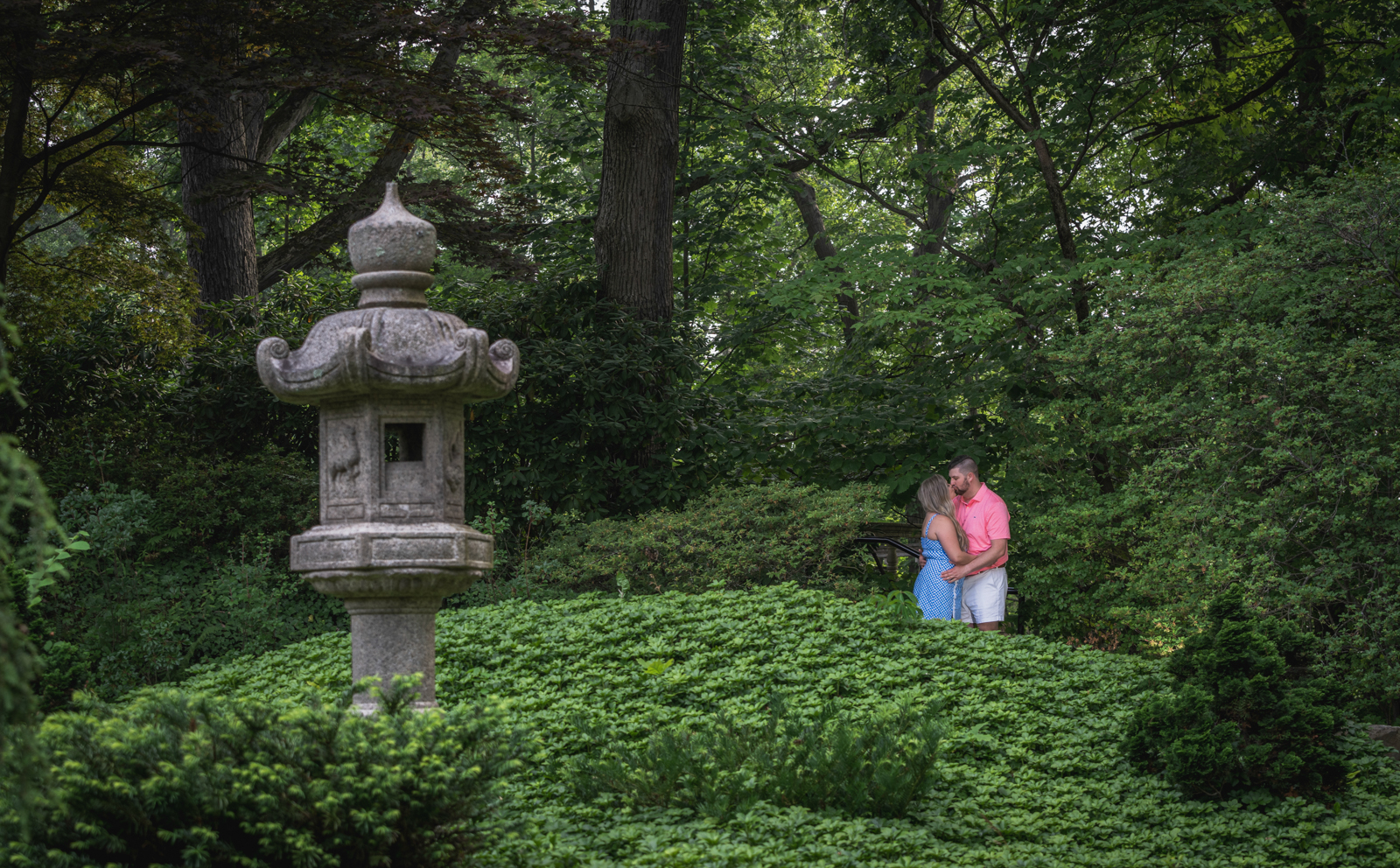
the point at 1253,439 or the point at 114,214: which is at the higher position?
the point at 114,214

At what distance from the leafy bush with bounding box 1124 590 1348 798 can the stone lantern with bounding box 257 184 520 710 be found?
3645 mm

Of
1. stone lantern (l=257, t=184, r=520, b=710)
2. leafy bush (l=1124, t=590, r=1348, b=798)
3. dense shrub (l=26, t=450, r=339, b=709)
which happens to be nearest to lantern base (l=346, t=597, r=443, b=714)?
stone lantern (l=257, t=184, r=520, b=710)

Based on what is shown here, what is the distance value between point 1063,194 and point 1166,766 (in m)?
7.53

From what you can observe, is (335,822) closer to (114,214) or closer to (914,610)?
(914,610)

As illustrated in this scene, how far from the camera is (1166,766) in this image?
573 centimetres

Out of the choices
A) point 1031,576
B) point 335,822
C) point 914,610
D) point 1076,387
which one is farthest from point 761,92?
point 335,822

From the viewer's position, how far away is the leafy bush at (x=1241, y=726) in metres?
5.41

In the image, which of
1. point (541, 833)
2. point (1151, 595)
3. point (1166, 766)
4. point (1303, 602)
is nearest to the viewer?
point (541, 833)

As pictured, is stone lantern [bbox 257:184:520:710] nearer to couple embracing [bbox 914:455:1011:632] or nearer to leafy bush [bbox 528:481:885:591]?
leafy bush [bbox 528:481:885:591]

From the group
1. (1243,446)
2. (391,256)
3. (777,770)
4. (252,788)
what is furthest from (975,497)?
(252,788)

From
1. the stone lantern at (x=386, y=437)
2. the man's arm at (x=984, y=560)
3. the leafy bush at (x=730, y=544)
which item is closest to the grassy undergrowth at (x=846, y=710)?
the leafy bush at (x=730, y=544)

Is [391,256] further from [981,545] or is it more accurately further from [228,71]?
[981,545]

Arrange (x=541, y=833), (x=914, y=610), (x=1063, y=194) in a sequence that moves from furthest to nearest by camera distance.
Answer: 1. (x=1063, y=194)
2. (x=914, y=610)
3. (x=541, y=833)

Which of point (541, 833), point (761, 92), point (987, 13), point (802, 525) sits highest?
point (761, 92)
